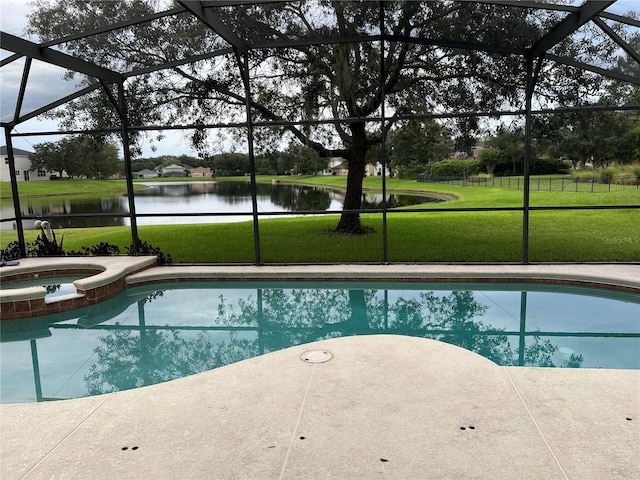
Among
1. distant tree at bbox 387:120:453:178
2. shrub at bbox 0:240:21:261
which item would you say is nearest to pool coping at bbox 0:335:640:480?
shrub at bbox 0:240:21:261

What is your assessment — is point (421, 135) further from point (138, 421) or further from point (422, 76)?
point (138, 421)

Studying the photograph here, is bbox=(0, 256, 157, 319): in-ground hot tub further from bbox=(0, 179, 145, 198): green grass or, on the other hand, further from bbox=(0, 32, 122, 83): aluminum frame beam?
bbox=(0, 32, 122, 83): aluminum frame beam

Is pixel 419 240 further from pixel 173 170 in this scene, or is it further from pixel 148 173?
pixel 148 173

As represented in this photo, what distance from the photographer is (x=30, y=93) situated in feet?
24.5

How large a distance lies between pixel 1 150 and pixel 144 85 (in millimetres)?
2894

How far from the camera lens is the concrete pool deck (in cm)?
230

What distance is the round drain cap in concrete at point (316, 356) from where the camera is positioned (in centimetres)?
367

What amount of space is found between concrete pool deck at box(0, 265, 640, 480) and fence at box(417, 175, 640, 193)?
1663 cm

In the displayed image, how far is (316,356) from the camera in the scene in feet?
12.3

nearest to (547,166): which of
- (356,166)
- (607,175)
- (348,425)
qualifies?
(607,175)

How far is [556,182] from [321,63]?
17322 millimetres

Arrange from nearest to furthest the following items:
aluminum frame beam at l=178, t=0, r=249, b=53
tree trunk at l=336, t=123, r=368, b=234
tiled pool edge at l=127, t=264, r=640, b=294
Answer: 1. aluminum frame beam at l=178, t=0, r=249, b=53
2. tiled pool edge at l=127, t=264, r=640, b=294
3. tree trunk at l=336, t=123, r=368, b=234

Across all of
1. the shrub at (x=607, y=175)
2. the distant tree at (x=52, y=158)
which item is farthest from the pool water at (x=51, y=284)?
the shrub at (x=607, y=175)

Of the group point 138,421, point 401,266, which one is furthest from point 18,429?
point 401,266
